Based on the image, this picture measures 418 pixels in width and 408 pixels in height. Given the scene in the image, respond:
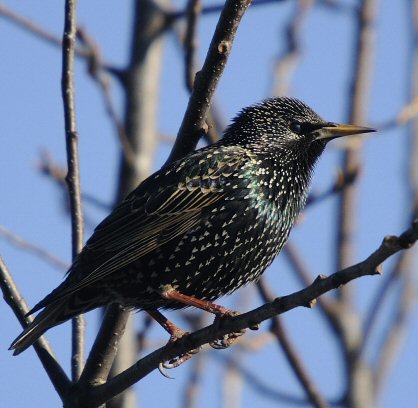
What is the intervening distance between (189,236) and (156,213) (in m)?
0.22

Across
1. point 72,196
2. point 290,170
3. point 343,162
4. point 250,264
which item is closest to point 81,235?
point 72,196

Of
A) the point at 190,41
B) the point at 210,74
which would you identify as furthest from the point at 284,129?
the point at 210,74

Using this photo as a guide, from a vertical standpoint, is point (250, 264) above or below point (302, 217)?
below

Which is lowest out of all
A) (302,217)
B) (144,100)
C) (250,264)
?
(250,264)

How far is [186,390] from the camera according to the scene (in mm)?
5000

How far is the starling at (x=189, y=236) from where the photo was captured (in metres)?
4.20

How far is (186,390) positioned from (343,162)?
156cm

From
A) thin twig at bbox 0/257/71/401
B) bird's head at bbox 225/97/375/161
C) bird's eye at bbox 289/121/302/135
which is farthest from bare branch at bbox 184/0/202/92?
thin twig at bbox 0/257/71/401

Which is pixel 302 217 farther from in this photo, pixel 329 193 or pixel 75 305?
pixel 75 305

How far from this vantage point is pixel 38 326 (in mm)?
3863

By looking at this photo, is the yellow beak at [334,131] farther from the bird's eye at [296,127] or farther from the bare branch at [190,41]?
the bare branch at [190,41]

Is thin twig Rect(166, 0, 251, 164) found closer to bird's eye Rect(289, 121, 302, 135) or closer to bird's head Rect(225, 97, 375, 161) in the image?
bird's head Rect(225, 97, 375, 161)

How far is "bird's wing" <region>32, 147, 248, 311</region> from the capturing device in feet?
13.8

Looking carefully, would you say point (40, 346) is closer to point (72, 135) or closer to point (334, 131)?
point (72, 135)
